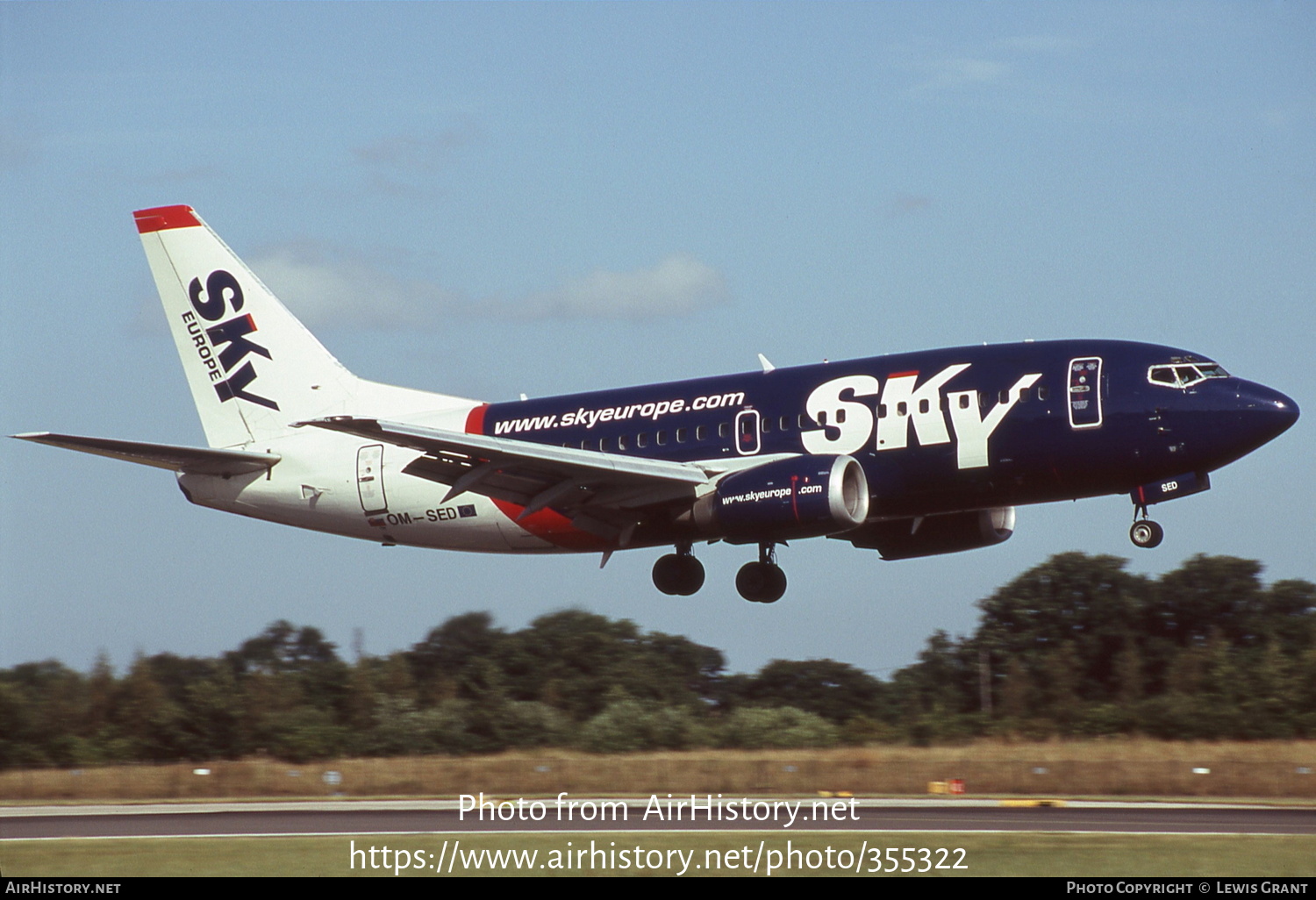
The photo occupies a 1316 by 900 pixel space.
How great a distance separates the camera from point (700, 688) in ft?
268

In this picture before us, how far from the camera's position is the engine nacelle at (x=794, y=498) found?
34.1 meters

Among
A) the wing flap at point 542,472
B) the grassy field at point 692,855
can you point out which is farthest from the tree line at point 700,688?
the grassy field at point 692,855

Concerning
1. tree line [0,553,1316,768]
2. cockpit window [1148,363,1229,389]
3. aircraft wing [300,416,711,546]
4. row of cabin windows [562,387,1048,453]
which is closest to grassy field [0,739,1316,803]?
tree line [0,553,1316,768]

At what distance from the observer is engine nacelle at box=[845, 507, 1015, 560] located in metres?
39.8

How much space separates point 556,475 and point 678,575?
16.3 feet

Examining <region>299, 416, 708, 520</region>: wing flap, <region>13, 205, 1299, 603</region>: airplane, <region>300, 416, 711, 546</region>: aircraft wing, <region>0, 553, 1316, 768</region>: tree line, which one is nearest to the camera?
<region>13, 205, 1299, 603</region>: airplane

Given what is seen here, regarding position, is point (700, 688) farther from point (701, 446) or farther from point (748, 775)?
point (701, 446)

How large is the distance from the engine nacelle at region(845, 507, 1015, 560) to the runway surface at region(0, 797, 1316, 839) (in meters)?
5.95

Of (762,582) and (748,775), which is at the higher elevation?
(762,582)

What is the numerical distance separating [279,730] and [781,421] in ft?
90.2

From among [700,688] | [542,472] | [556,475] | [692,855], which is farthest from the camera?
[700,688]

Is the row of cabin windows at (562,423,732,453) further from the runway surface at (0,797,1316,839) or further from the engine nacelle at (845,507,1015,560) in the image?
the runway surface at (0,797,1316,839)

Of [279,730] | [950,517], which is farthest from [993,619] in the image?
[950,517]

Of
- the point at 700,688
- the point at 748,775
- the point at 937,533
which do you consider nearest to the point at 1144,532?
the point at 937,533
